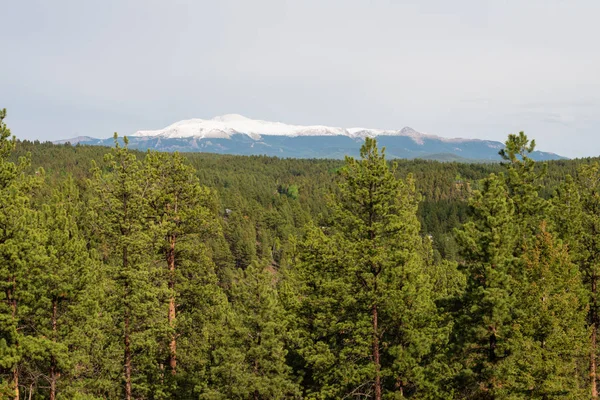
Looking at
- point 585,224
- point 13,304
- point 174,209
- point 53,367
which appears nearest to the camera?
point 13,304

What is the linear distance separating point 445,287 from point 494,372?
39.8 ft

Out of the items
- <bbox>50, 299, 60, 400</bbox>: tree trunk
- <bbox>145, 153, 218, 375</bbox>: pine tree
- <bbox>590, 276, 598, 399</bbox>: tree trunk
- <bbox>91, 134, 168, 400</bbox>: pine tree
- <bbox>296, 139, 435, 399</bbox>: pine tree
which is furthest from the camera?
<bbox>590, 276, 598, 399</bbox>: tree trunk

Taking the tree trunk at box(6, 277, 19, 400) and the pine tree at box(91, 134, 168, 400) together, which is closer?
the tree trunk at box(6, 277, 19, 400)

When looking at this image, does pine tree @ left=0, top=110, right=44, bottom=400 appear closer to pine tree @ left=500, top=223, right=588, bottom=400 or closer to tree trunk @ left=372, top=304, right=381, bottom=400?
tree trunk @ left=372, top=304, right=381, bottom=400

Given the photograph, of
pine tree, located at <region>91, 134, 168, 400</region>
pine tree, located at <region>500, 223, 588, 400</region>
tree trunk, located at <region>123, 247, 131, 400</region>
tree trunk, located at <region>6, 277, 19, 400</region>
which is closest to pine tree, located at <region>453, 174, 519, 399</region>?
pine tree, located at <region>500, 223, 588, 400</region>

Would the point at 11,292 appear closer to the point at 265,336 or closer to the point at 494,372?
the point at 265,336

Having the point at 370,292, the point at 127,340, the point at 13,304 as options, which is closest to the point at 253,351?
the point at 127,340

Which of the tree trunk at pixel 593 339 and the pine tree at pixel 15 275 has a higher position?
the pine tree at pixel 15 275

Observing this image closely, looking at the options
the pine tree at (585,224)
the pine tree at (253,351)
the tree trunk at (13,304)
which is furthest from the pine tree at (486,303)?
the tree trunk at (13,304)

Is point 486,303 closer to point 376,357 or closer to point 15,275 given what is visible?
point 376,357

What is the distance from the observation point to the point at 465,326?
18.1 metres

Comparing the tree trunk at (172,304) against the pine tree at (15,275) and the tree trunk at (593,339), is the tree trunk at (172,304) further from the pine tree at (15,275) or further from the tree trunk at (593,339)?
the tree trunk at (593,339)

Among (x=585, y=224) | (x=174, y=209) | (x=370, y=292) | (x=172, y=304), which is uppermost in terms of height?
(x=174, y=209)

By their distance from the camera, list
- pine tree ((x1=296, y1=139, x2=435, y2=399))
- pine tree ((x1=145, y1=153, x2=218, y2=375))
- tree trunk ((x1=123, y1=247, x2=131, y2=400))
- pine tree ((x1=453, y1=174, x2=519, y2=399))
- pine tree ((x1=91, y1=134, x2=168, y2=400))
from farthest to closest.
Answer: pine tree ((x1=145, y1=153, x2=218, y2=375)) → tree trunk ((x1=123, y1=247, x2=131, y2=400)) → pine tree ((x1=91, y1=134, x2=168, y2=400)) → pine tree ((x1=296, y1=139, x2=435, y2=399)) → pine tree ((x1=453, y1=174, x2=519, y2=399))
